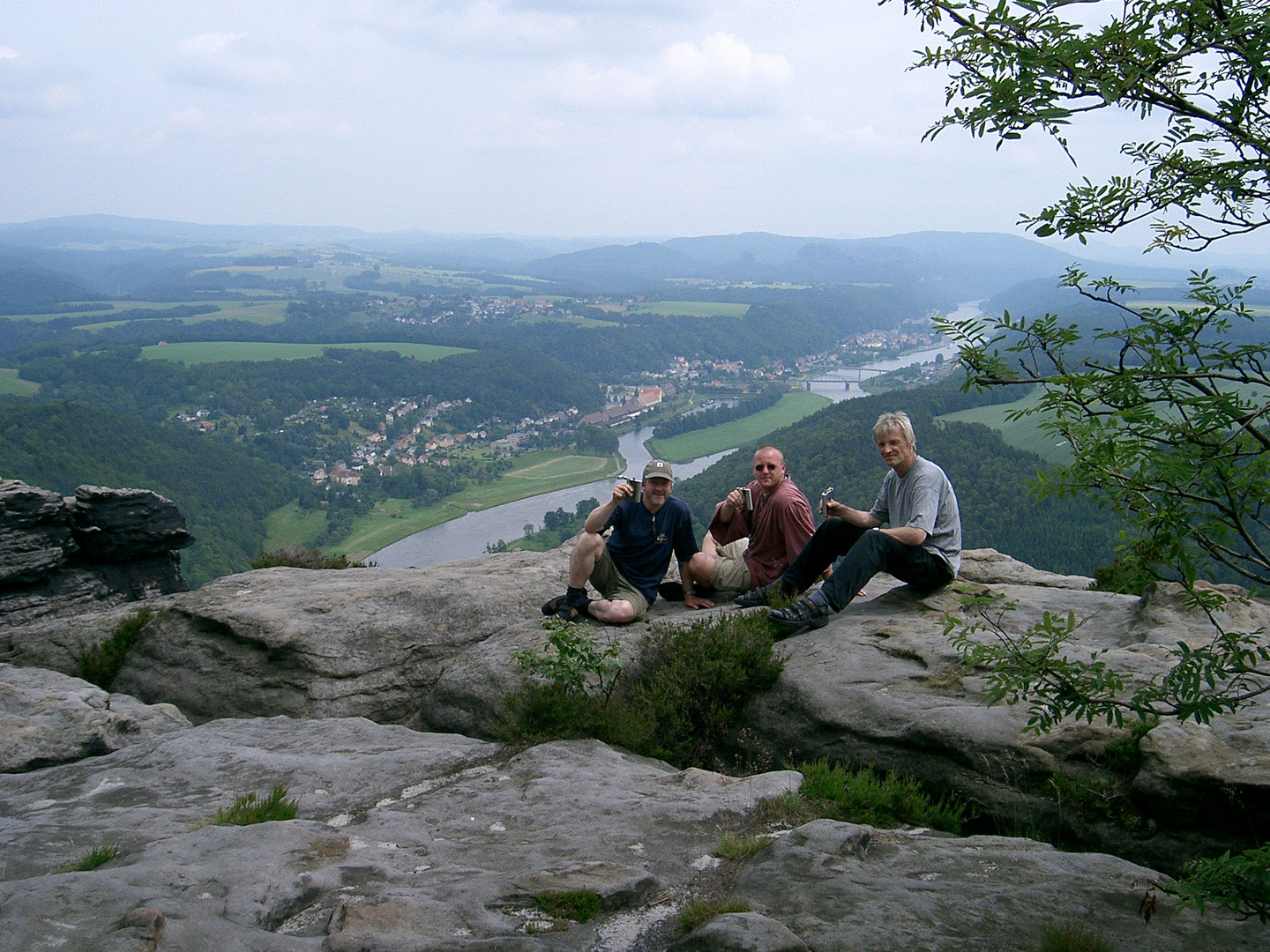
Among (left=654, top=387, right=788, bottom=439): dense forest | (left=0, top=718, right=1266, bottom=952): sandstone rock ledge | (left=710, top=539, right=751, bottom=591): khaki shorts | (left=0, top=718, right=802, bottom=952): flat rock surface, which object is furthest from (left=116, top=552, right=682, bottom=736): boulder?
(left=654, top=387, right=788, bottom=439): dense forest

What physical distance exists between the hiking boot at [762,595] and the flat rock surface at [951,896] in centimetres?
336

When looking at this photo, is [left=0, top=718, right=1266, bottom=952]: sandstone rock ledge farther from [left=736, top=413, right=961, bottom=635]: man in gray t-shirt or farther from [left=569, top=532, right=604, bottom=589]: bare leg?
[left=736, top=413, right=961, bottom=635]: man in gray t-shirt

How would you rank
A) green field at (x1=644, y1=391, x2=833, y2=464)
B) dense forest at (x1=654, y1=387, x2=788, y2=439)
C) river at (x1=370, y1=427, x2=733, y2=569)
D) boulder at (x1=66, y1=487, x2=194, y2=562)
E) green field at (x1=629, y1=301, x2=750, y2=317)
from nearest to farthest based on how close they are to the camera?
boulder at (x1=66, y1=487, x2=194, y2=562) < river at (x1=370, y1=427, x2=733, y2=569) < green field at (x1=644, y1=391, x2=833, y2=464) < dense forest at (x1=654, y1=387, x2=788, y2=439) < green field at (x1=629, y1=301, x2=750, y2=317)

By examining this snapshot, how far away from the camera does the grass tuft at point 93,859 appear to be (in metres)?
3.90

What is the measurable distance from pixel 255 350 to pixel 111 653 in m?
113

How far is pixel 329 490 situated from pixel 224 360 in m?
50.3

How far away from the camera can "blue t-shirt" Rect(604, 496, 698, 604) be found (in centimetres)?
792

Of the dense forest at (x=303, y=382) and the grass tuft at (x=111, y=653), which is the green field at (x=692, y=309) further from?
the grass tuft at (x=111, y=653)

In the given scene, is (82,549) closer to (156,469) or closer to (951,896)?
(951,896)

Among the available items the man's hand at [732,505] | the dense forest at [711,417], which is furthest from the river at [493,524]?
the man's hand at [732,505]

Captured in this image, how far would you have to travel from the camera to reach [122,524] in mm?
10898

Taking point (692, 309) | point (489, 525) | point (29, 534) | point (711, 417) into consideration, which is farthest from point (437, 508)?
point (692, 309)

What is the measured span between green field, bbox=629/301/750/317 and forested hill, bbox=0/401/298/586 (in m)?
107

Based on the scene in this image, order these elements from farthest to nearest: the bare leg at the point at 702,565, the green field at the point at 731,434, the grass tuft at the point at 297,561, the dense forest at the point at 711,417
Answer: the dense forest at the point at 711,417 < the green field at the point at 731,434 < the grass tuft at the point at 297,561 < the bare leg at the point at 702,565
